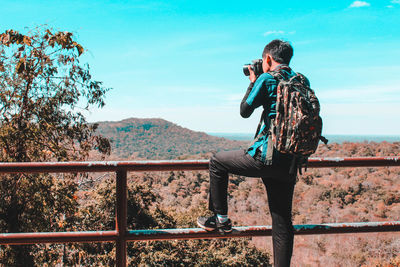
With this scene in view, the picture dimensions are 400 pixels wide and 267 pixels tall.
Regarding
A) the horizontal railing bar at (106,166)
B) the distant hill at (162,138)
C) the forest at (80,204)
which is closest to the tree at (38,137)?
the forest at (80,204)

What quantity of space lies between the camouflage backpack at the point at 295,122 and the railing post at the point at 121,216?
961mm

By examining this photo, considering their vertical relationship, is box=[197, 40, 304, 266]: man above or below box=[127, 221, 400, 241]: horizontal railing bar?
above

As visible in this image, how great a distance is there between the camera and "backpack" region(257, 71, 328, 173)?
5.73 ft

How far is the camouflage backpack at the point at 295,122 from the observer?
1.75 metres

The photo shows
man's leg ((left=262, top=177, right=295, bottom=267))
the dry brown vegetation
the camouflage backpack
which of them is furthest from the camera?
the dry brown vegetation

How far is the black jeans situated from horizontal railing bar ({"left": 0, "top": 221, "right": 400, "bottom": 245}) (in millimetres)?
154

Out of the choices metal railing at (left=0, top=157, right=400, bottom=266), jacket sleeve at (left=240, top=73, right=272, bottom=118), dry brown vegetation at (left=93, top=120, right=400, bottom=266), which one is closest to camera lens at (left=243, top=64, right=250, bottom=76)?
jacket sleeve at (left=240, top=73, right=272, bottom=118)

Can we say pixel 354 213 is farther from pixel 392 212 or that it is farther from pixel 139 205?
pixel 139 205

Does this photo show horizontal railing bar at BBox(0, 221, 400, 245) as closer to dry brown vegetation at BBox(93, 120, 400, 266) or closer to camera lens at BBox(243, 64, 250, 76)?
camera lens at BBox(243, 64, 250, 76)

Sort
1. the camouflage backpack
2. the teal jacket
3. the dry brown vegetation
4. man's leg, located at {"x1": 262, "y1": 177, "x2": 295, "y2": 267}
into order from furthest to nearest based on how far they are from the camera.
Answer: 1. the dry brown vegetation
2. man's leg, located at {"x1": 262, "y1": 177, "x2": 295, "y2": 267}
3. the teal jacket
4. the camouflage backpack

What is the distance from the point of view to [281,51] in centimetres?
202

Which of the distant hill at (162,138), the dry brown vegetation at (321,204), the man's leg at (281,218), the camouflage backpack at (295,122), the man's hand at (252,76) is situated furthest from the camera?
the distant hill at (162,138)

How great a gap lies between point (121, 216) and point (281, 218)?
101 cm

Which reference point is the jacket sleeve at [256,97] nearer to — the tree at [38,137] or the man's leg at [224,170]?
the man's leg at [224,170]
